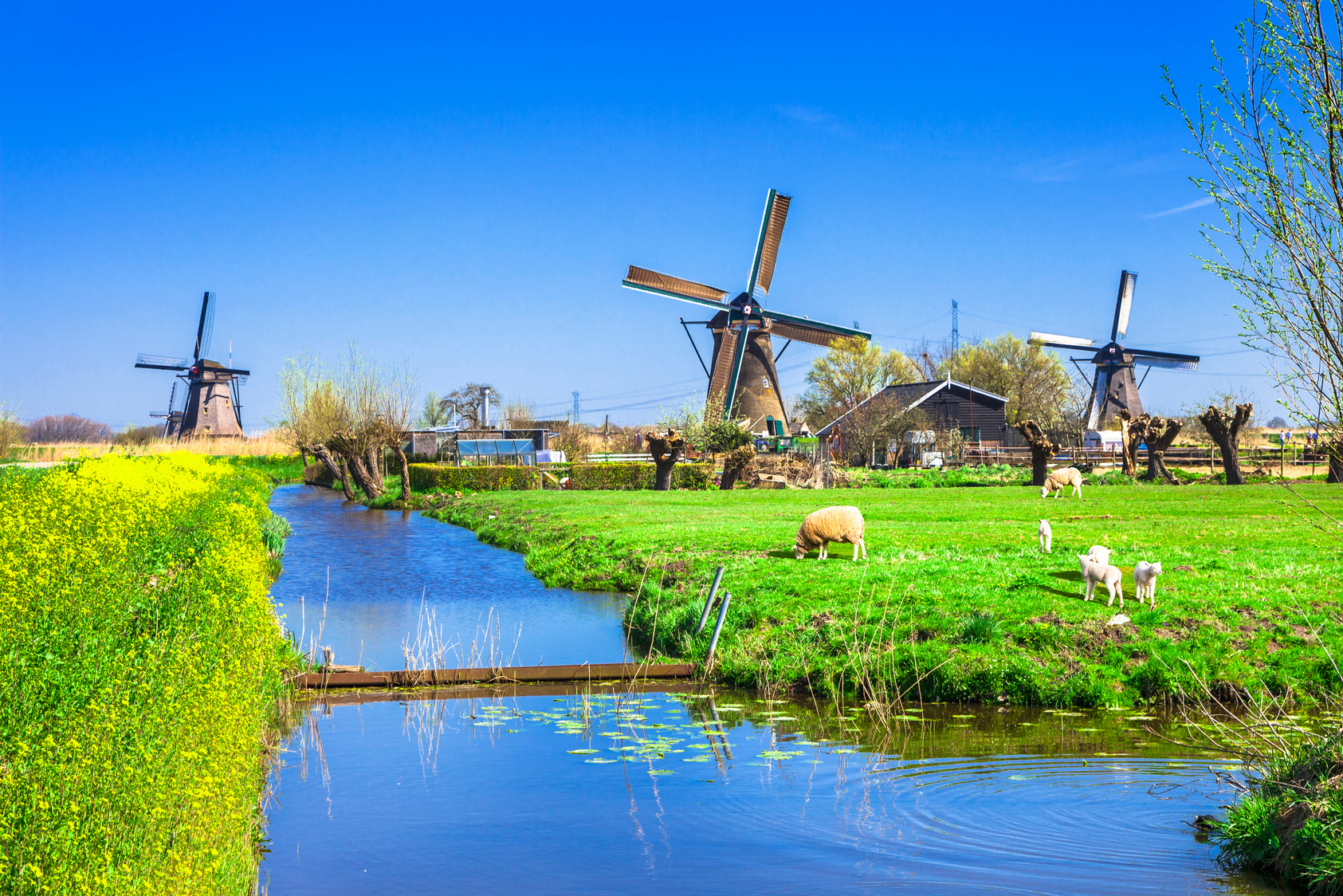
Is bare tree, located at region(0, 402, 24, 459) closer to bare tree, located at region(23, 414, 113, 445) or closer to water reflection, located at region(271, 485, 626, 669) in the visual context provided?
→ water reflection, located at region(271, 485, 626, 669)

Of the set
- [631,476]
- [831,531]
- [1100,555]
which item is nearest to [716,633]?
[831,531]

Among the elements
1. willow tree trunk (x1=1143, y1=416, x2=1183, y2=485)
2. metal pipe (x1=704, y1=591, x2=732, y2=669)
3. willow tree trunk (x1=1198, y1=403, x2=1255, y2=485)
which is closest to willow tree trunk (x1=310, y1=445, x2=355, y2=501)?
willow tree trunk (x1=1143, y1=416, x2=1183, y2=485)

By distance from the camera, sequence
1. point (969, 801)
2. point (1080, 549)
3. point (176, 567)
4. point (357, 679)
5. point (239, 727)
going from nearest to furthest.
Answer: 1. point (239, 727)
2. point (969, 801)
3. point (176, 567)
4. point (357, 679)
5. point (1080, 549)

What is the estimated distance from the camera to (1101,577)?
12.2 meters

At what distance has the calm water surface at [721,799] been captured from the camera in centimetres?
662

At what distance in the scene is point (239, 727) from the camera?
20.5 feet

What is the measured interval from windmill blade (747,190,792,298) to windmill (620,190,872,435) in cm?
4

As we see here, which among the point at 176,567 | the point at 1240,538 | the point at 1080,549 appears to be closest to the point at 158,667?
the point at 176,567

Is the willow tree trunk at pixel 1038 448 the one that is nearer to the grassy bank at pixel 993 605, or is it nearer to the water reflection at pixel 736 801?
the grassy bank at pixel 993 605

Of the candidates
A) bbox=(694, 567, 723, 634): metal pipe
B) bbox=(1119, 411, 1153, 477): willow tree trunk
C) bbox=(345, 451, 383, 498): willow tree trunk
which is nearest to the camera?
bbox=(694, 567, 723, 634): metal pipe

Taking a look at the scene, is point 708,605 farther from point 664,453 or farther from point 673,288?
point 673,288

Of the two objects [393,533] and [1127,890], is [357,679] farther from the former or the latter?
[393,533]

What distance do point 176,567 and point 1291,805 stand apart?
28.3ft

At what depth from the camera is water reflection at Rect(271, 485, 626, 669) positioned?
14273 mm
